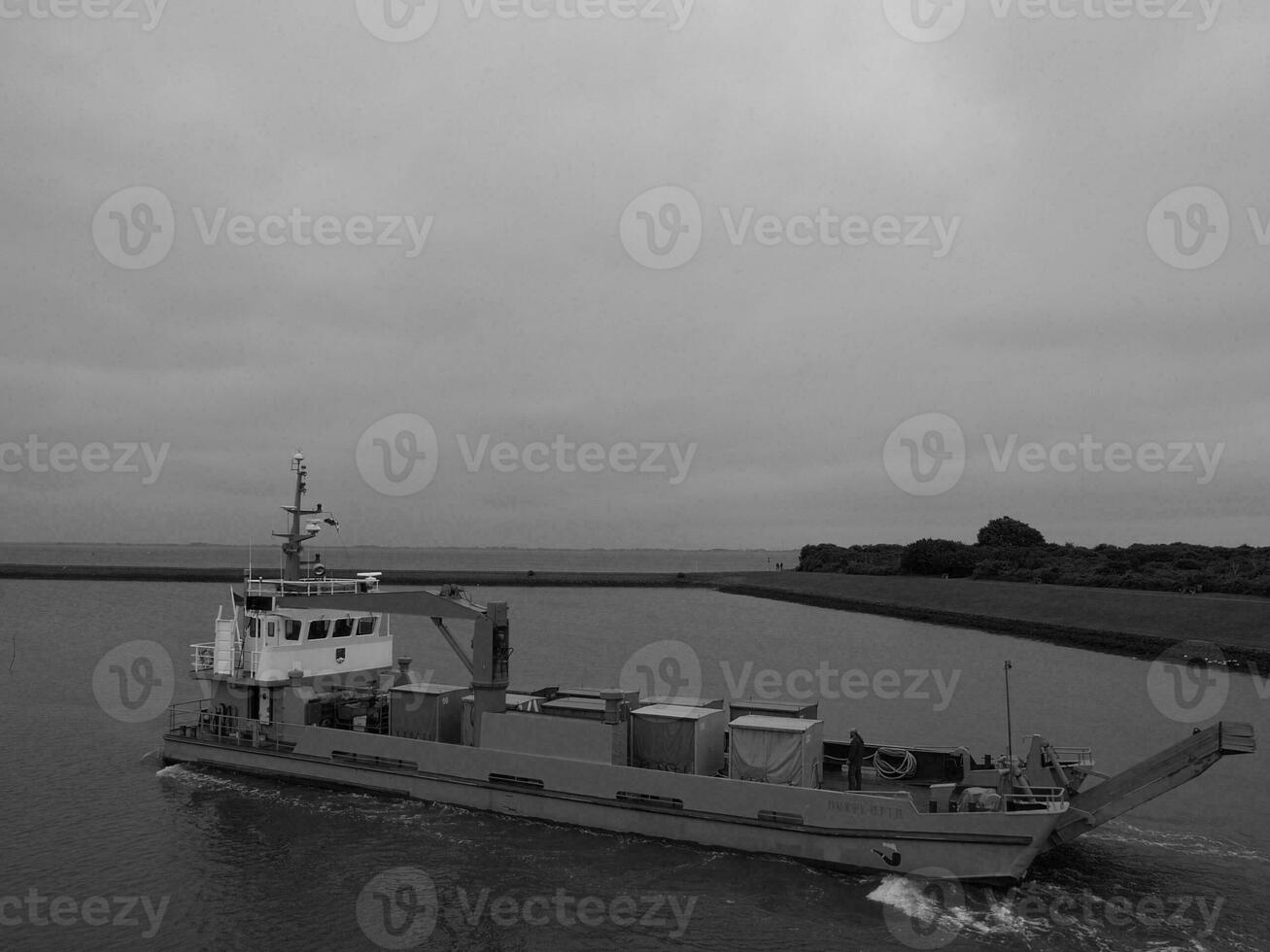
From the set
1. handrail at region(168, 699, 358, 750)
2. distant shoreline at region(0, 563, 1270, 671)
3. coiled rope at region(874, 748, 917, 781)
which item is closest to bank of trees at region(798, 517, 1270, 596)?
distant shoreline at region(0, 563, 1270, 671)

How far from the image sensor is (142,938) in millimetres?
15641

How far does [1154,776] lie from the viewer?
1627cm

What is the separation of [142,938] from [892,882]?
14.5 meters

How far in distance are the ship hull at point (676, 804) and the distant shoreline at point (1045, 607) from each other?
35237mm

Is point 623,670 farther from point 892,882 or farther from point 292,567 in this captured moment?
point 892,882

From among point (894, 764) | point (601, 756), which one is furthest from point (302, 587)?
point (894, 764)

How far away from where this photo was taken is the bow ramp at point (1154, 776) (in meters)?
15.5

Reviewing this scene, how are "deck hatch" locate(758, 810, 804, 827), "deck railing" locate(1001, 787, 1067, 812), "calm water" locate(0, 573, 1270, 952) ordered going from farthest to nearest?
"deck hatch" locate(758, 810, 804, 827)
"deck railing" locate(1001, 787, 1067, 812)
"calm water" locate(0, 573, 1270, 952)

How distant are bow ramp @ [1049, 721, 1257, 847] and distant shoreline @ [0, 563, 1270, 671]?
110 feet

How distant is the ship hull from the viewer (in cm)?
1706

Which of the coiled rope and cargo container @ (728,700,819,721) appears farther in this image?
cargo container @ (728,700,819,721)

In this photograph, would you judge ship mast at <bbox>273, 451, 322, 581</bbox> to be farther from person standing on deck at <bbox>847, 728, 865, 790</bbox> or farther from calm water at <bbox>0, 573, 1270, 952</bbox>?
person standing on deck at <bbox>847, 728, 865, 790</bbox>

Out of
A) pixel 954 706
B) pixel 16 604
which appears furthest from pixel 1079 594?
pixel 16 604

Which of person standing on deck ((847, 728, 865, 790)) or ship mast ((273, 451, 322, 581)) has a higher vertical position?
ship mast ((273, 451, 322, 581))
